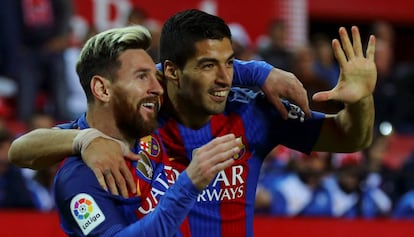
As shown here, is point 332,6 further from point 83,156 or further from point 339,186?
point 83,156

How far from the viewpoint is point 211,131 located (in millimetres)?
5180

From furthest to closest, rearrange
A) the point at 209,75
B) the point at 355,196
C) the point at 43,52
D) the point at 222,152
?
the point at 43,52
the point at 355,196
the point at 209,75
the point at 222,152

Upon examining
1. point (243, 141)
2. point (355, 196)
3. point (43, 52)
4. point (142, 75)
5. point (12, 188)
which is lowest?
point (355, 196)

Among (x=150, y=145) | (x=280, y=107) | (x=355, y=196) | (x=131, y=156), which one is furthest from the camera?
(x=355, y=196)

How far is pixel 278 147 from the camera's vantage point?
10.7 meters

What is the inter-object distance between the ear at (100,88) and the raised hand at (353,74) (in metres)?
0.85

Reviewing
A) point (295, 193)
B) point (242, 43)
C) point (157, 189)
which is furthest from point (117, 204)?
point (242, 43)

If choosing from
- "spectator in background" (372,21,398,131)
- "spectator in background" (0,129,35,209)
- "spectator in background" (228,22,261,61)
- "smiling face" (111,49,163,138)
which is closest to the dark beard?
"smiling face" (111,49,163,138)

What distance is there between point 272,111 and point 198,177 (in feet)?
3.67

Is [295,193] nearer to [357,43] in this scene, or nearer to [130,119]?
[357,43]

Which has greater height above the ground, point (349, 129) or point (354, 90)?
point (354, 90)

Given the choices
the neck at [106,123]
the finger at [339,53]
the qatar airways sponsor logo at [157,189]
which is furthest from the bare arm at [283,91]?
the neck at [106,123]

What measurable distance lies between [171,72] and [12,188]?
392 cm

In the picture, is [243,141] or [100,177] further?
[243,141]
